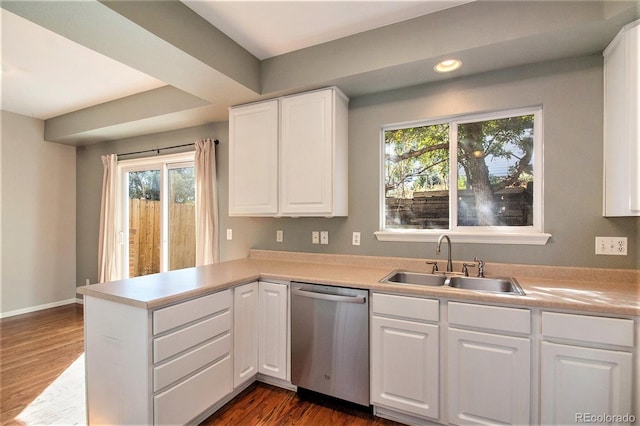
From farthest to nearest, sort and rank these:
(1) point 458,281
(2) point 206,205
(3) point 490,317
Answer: (2) point 206,205 → (1) point 458,281 → (3) point 490,317

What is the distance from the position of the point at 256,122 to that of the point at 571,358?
2688 millimetres

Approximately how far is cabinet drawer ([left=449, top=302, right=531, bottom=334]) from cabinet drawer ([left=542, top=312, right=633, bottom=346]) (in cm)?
9

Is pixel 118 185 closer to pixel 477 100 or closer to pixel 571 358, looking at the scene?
pixel 477 100

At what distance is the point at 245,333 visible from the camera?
7.06 ft

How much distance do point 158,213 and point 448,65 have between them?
12.0ft

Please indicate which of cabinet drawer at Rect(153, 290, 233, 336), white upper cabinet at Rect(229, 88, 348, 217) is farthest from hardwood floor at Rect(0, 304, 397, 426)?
white upper cabinet at Rect(229, 88, 348, 217)

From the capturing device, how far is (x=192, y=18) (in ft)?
6.29

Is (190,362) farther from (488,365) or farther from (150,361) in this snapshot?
(488,365)

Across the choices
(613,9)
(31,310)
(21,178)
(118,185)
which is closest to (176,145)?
(118,185)

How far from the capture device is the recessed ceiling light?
2007 millimetres

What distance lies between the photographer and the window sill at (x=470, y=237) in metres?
2.04

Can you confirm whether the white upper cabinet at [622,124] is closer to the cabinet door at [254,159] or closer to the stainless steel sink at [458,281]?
the stainless steel sink at [458,281]

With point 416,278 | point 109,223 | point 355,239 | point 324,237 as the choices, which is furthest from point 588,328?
point 109,223

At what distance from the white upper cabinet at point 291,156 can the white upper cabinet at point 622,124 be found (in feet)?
5.75
